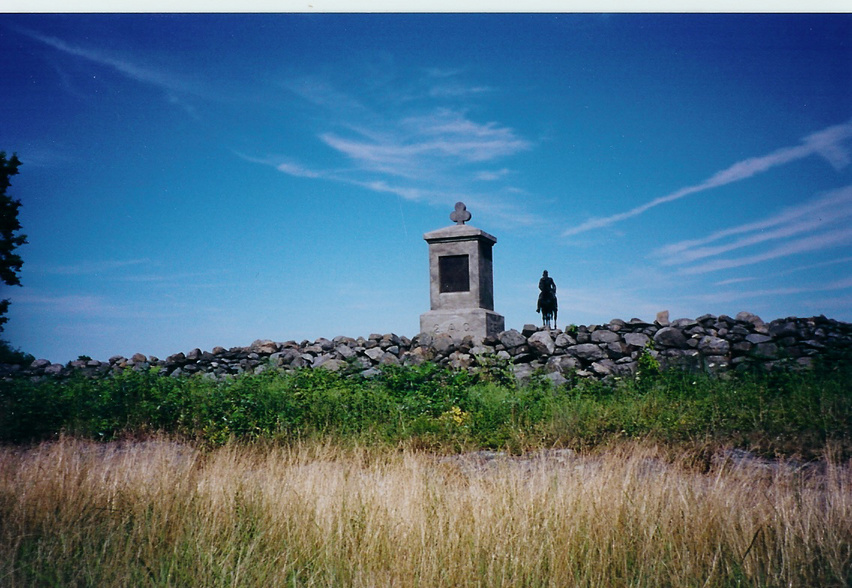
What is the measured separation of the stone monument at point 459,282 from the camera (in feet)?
36.1

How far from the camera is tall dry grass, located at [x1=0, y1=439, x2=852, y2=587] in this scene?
298 centimetres

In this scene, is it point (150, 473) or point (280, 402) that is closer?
point (150, 473)

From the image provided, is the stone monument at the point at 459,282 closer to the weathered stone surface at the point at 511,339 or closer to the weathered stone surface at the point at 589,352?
the weathered stone surface at the point at 511,339

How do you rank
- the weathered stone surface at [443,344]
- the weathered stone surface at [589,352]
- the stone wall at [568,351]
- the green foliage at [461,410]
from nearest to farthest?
the green foliage at [461,410], the stone wall at [568,351], the weathered stone surface at [589,352], the weathered stone surface at [443,344]

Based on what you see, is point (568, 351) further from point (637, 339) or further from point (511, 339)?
point (637, 339)

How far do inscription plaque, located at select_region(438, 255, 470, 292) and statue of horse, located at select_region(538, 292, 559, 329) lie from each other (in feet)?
6.27

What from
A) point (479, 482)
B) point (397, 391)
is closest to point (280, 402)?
point (397, 391)

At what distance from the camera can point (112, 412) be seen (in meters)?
7.62

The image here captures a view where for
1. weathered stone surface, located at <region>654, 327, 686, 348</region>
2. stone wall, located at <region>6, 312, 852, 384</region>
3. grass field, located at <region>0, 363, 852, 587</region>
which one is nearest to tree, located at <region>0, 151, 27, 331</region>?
grass field, located at <region>0, 363, 852, 587</region>

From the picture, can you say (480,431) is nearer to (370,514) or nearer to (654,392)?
(654,392)

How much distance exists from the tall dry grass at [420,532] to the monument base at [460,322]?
6750 mm

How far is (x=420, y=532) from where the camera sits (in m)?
3.24

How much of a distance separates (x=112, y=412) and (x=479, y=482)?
5.80 meters

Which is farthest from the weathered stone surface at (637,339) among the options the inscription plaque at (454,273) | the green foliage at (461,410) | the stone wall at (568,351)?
the inscription plaque at (454,273)
